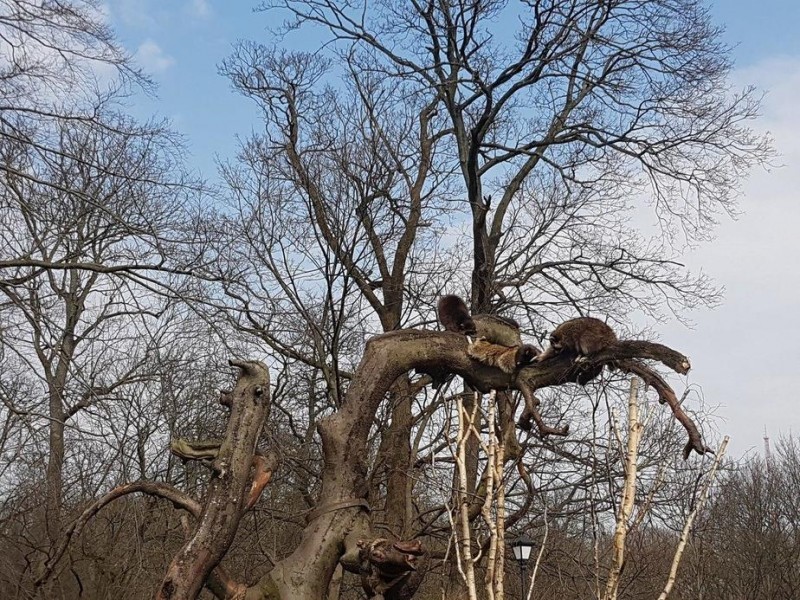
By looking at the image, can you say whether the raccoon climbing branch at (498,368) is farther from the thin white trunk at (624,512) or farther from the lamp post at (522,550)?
the lamp post at (522,550)

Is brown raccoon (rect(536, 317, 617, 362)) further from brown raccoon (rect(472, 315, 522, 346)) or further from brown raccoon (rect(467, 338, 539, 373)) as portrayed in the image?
brown raccoon (rect(472, 315, 522, 346))

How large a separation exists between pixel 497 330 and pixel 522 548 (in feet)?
16.0

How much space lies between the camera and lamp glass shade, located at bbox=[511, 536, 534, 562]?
9.77 meters

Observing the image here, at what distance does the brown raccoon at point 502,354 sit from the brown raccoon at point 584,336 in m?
0.18

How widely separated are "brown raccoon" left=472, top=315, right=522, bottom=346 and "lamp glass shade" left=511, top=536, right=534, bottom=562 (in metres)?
4.68

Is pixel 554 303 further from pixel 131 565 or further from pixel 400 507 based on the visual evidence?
pixel 131 565

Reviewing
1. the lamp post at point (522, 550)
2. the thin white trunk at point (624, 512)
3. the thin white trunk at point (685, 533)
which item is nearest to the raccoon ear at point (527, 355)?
the thin white trunk at point (624, 512)

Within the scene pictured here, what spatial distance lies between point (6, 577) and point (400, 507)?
511 cm

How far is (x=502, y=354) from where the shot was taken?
18.4 feet

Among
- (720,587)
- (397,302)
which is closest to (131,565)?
(397,302)

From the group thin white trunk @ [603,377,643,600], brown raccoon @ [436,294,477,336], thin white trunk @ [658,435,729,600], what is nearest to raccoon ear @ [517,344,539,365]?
brown raccoon @ [436,294,477,336]

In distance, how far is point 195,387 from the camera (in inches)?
604

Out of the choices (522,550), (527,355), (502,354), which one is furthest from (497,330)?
(522,550)

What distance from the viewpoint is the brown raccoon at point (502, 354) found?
5.52m
